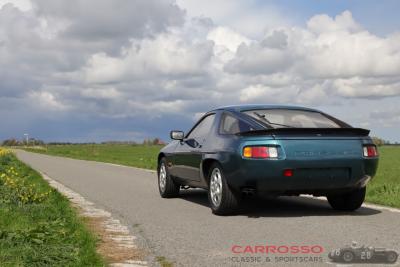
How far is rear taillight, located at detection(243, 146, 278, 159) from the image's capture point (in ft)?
23.4

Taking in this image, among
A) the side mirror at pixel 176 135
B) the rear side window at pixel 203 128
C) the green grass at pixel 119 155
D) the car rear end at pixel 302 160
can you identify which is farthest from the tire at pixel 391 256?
the green grass at pixel 119 155

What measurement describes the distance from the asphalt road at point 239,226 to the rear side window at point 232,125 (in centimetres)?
116

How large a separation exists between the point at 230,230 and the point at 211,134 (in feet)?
7.01

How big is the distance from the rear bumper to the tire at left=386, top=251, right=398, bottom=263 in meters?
Result: 2.16

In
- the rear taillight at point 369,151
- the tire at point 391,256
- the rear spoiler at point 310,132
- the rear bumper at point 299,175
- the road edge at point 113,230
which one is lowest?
the tire at point 391,256

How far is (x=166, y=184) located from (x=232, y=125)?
2.79 metres

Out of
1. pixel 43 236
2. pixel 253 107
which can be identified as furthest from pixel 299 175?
pixel 43 236

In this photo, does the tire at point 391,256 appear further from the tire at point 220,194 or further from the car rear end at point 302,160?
the tire at point 220,194

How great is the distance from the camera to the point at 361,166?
7.41m

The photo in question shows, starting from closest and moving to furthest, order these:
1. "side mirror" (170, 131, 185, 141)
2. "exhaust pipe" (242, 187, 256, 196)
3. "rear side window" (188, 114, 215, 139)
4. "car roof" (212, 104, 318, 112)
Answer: "exhaust pipe" (242, 187, 256, 196) < "car roof" (212, 104, 318, 112) < "rear side window" (188, 114, 215, 139) < "side mirror" (170, 131, 185, 141)

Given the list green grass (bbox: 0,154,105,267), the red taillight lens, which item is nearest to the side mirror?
green grass (bbox: 0,154,105,267)

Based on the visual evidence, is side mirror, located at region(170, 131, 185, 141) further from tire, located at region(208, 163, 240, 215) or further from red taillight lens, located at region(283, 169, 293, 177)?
red taillight lens, located at region(283, 169, 293, 177)

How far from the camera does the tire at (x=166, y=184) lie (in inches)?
408

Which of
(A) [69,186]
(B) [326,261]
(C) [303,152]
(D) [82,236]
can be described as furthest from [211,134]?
(A) [69,186]
